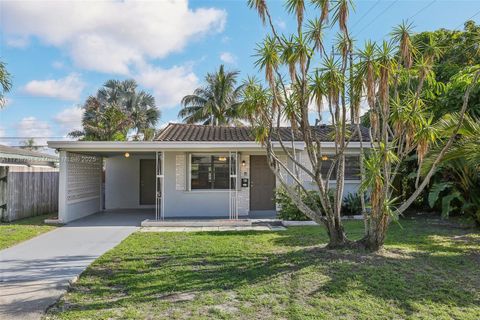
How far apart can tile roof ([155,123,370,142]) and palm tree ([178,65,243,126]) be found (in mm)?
13796

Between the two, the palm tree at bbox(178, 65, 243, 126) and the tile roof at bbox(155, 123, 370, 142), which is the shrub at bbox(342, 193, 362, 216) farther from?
the palm tree at bbox(178, 65, 243, 126)

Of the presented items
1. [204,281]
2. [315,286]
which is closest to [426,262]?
[315,286]

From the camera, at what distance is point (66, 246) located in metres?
8.61

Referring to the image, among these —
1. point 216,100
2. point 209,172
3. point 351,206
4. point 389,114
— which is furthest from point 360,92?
point 216,100

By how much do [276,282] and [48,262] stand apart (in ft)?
14.5

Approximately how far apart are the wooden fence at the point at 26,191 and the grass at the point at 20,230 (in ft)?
1.81

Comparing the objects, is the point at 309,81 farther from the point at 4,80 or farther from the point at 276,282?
the point at 4,80

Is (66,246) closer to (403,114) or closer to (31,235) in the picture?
(31,235)

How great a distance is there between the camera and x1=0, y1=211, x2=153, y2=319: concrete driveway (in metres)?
4.89

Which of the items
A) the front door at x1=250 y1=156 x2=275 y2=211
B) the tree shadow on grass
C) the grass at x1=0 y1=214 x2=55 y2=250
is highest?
the front door at x1=250 y1=156 x2=275 y2=211

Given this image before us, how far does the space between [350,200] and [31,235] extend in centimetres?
1018

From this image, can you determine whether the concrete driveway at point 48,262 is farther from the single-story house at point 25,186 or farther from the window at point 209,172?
the window at point 209,172

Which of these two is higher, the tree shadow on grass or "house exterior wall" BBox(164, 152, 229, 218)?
"house exterior wall" BBox(164, 152, 229, 218)

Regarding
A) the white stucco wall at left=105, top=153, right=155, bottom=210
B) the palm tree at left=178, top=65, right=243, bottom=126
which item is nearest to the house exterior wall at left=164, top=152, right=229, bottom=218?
the white stucco wall at left=105, top=153, right=155, bottom=210
